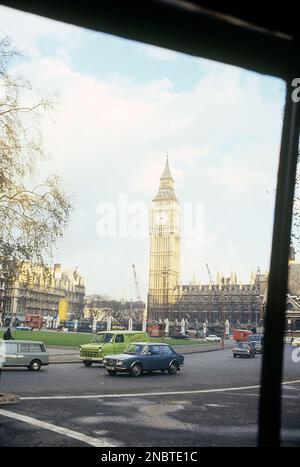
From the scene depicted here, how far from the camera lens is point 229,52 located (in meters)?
3.00

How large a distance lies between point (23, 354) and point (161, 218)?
484 ft

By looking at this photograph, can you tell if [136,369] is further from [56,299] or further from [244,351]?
[56,299]

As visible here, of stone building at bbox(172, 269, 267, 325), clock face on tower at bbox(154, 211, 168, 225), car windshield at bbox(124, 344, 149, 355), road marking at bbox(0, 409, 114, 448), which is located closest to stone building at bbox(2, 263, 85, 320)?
stone building at bbox(172, 269, 267, 325)

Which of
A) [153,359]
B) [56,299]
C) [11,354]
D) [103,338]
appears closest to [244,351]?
[103,338]

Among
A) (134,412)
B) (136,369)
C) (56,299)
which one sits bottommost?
(56,299)

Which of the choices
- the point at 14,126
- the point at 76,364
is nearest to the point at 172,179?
the point at 76,364

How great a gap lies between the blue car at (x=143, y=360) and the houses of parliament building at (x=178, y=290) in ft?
358

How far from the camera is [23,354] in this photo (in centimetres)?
2127

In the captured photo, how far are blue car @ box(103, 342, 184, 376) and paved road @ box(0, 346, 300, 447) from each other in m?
0.78

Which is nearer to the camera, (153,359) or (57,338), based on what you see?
(153,359)

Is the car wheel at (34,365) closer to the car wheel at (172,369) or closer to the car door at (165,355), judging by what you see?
the car door at (165,355)

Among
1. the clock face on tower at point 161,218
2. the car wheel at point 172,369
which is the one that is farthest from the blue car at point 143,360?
the clock face on tower at point 161,218
